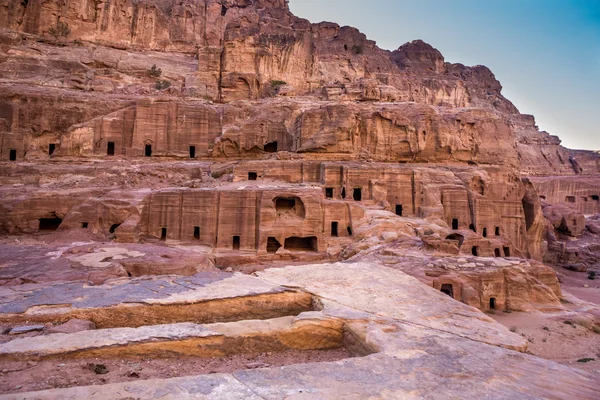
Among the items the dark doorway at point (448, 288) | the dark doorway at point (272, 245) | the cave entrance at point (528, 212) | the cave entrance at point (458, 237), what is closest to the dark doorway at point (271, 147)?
the dark doorway at point (272, 245)

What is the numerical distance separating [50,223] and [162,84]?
1009 inches

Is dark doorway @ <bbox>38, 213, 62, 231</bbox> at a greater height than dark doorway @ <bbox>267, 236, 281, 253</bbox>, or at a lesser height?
greater

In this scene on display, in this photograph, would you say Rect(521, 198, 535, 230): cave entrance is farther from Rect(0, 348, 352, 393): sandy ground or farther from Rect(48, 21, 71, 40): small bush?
Rect(48, 21, 71, 40): small bush

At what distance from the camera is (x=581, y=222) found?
3825cm

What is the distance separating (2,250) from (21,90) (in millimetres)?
20075

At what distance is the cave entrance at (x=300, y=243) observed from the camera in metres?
21.1

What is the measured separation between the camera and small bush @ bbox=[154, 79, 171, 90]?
41500 mm

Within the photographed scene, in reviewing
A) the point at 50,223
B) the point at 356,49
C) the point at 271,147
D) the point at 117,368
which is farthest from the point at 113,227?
the point at 356,49

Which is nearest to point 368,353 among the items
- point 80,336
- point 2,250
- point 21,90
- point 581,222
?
point 80,336

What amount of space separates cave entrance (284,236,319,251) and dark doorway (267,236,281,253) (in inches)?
31.5

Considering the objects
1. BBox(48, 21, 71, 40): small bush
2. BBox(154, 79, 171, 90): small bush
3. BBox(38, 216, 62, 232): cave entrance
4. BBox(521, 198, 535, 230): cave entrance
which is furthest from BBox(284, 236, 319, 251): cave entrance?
BBox(48, 21, 71, 40): small bush

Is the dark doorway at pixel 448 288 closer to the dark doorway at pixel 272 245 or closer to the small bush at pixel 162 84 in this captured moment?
the dark doorway at pixel 272 245

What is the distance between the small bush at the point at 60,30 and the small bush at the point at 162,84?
508 inches

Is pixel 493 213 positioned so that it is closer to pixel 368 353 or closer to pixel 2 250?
pixel 368 353
